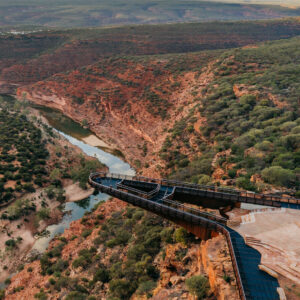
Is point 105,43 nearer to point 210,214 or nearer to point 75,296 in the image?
point 75,296

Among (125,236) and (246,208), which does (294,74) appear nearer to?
(246,208)

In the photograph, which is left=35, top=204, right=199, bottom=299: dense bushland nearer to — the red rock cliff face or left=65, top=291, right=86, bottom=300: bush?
left=65, top=291, right=86, bottom=300: bush

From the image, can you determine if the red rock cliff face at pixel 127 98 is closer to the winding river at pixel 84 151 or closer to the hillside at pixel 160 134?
the hillside at pixel 160 134

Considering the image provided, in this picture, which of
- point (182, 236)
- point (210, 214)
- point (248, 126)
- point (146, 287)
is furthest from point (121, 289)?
point (248, 126)

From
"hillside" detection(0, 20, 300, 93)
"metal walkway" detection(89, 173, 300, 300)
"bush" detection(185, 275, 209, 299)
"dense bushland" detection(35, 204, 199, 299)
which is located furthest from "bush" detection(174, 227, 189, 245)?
"hillside" detection(0, 20, 300, 93)

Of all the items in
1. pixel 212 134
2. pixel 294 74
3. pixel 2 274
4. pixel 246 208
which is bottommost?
pixel 2 274

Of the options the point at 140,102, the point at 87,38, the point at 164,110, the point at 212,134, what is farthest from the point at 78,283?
the point at 87,38

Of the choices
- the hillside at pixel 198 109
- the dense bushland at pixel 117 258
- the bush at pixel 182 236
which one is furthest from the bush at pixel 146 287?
the hillside at pixel 198 109
